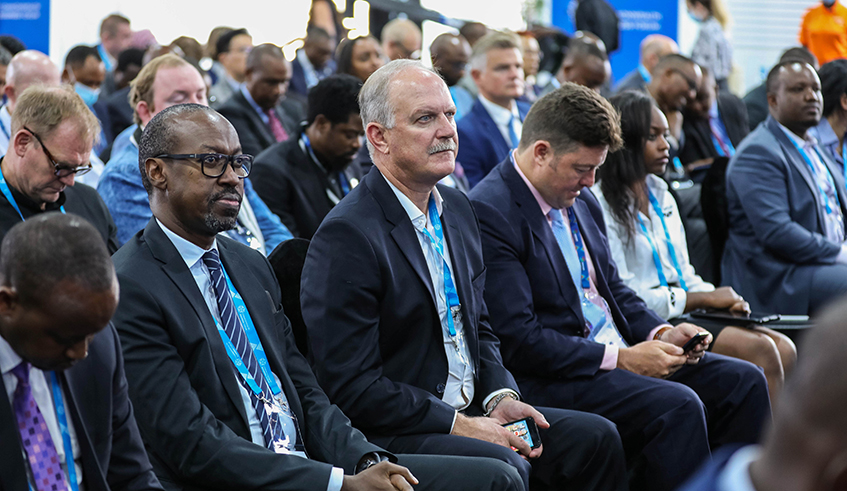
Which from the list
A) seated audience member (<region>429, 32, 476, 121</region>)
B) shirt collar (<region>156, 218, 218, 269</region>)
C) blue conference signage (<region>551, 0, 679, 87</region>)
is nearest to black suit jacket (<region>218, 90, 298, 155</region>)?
seated audience member (<region>429, 32, 476, 121</region>)

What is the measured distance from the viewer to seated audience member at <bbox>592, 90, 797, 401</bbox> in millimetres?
3730

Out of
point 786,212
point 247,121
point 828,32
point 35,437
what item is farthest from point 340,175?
point 828,32

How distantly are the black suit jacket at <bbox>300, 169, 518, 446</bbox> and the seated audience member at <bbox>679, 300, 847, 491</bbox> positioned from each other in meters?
1.74

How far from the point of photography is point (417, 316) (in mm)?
2621

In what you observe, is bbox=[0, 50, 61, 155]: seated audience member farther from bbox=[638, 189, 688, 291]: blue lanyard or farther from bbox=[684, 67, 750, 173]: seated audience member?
bbox=[684, 67, 750, 173]: seated audience member

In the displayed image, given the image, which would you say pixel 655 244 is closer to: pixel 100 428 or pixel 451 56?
pixel 100 428

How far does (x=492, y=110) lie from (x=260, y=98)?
1521 mm

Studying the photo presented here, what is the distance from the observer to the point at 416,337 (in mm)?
2637

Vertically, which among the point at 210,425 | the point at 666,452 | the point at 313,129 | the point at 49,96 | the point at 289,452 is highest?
the point at 49,96

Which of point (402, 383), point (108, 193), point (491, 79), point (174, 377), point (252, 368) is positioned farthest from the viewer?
point (491, 79)

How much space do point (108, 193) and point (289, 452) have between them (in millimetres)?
1875

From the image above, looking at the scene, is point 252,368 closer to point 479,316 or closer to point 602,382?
point 479,316

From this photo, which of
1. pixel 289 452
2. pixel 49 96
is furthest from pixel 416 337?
pixel 49 96

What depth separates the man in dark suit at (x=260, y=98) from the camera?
556 cm
